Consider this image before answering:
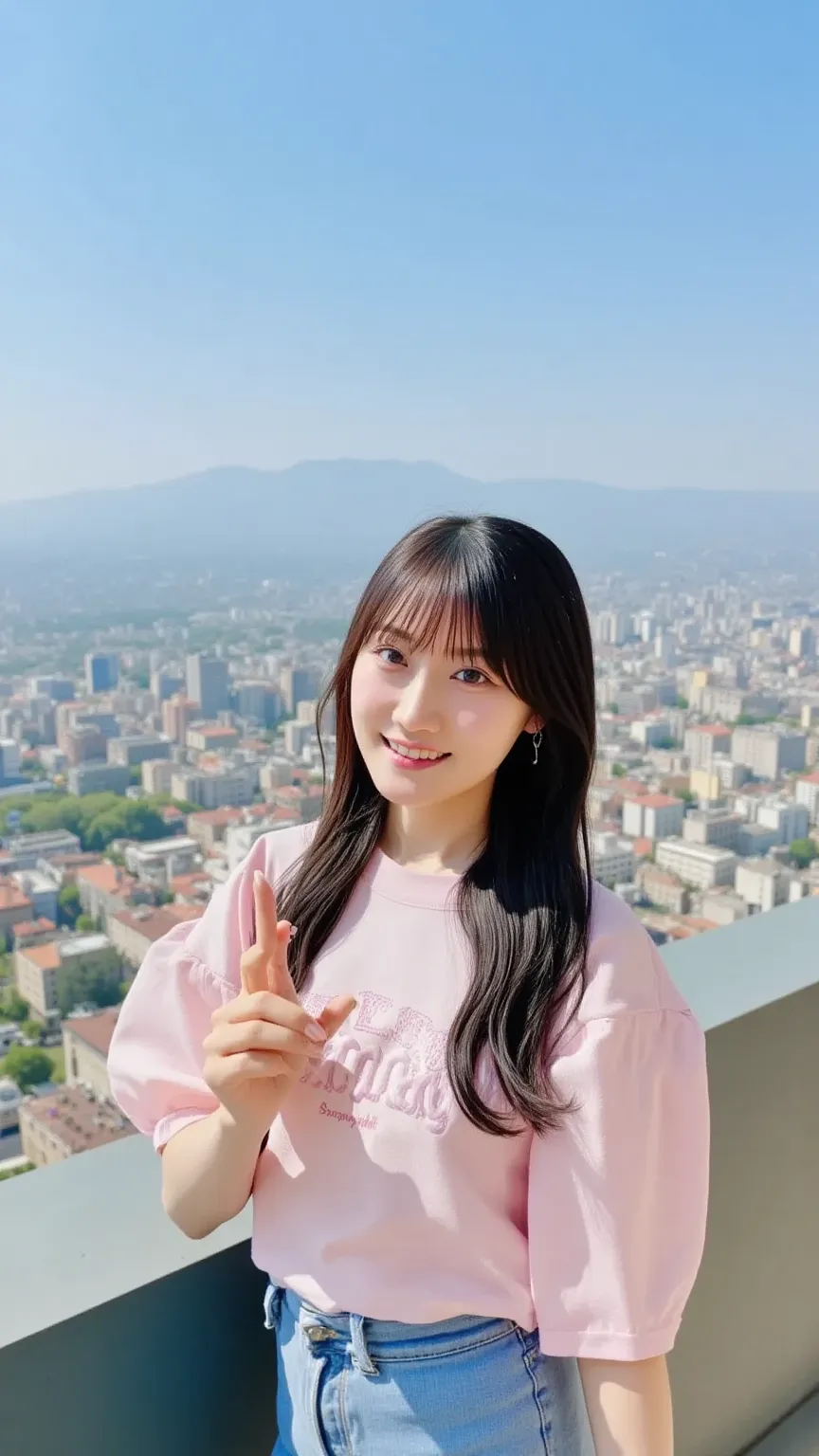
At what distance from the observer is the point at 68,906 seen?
5.17 feet

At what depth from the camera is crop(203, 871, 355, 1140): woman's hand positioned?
2.09 ft

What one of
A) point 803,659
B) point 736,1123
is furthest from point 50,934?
point 803,659

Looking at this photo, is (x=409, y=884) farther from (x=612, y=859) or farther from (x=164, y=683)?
(x=164, y=683)

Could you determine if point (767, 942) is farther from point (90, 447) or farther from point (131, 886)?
point (90, 447)

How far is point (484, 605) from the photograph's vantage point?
73cm

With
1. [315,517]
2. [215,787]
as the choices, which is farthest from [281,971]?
[315,517]

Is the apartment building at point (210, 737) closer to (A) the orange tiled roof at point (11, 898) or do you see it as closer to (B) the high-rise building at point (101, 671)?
(B) the high-rise building at point (101, 671)

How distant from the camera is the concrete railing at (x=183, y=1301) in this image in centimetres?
79

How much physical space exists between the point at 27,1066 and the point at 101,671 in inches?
36.8

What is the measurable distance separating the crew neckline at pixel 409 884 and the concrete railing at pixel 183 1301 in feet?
1.18

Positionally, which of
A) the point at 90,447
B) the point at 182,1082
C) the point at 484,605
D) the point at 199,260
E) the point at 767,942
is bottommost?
the point at 767,942

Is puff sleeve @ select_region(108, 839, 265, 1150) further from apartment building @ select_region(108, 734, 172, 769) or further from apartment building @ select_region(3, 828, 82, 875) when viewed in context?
apartment building @ select_region(108, 734, 172, 769)

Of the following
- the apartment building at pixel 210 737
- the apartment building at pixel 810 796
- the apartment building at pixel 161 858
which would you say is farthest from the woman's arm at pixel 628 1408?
the apartment building at pixel 810 796

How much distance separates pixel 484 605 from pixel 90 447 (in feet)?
10.3
